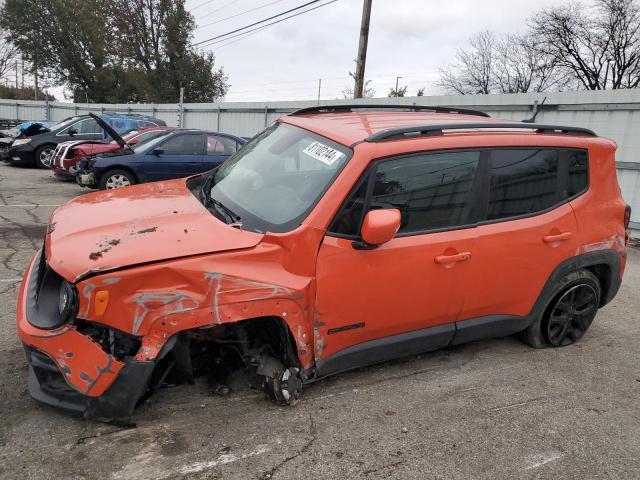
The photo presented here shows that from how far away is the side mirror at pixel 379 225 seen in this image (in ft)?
8.55

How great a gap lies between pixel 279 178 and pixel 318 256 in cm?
72

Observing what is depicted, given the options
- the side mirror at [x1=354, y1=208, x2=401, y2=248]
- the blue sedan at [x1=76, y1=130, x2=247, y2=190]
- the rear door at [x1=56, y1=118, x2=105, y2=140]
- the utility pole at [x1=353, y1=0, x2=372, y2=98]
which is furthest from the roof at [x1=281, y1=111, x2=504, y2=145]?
the utility pole at [x1=353, y1=0, x2=372, y2=98]

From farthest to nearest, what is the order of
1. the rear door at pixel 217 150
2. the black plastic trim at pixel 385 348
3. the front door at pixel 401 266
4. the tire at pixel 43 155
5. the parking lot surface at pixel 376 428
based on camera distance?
the tire at pixel 43 155, the rear door at pixel 217 150, the black plastic trim at pixel 385 348, the front door at pixel 401 266, the parking lot surface at pixel 376 428

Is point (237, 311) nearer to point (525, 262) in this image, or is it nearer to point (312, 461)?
point (312, 461)

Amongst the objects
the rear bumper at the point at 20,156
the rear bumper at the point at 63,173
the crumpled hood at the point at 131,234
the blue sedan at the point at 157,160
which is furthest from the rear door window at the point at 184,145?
the crumpled hood at the point at 131,234

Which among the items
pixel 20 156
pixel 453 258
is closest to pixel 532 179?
pixel 453 258

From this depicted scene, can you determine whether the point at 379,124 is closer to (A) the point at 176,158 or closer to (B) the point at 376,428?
(B) the point at 376,428

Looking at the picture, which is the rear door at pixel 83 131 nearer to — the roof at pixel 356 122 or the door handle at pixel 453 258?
the roof at pixel 356 122

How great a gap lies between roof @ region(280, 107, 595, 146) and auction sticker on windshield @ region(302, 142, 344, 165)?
8 centimetres

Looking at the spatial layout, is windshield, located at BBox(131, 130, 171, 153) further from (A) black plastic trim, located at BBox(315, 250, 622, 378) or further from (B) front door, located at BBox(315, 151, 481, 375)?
(A) black plastic trim, located at BBox(315, 250, 622, 378)

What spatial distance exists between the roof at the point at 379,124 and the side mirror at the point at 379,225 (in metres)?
0.53

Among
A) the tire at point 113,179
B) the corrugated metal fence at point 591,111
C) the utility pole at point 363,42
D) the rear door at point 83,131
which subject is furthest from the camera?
the utility pole at point 363,42

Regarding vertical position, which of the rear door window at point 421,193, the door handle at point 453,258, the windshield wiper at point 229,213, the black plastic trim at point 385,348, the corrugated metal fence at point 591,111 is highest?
the corrugated metal fence at point 591,111

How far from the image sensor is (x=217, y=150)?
9.84 metres
